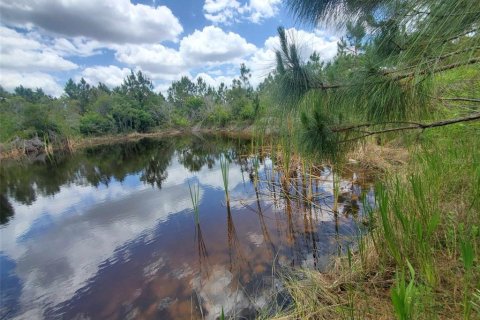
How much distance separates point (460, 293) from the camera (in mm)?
1359

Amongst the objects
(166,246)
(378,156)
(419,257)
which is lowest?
(166,246)

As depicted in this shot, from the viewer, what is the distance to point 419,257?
153 cm

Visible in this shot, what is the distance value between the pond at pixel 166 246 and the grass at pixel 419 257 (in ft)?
1.74

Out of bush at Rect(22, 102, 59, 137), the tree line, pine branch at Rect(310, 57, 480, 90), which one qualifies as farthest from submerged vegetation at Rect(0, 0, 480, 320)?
bush at Rect(22, 102, 59, 137)

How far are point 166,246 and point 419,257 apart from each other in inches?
122

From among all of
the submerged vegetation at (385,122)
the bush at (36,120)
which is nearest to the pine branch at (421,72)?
the submerged vegetation at (385,122)

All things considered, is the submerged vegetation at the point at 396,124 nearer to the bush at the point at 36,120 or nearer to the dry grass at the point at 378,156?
the dry grass at the point at 378,156

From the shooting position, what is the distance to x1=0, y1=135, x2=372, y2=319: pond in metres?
2.49

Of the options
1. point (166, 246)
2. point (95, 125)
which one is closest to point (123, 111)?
point (95, 125)

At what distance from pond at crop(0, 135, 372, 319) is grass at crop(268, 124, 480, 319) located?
53cm

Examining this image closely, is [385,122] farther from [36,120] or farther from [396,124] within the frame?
[36,120]

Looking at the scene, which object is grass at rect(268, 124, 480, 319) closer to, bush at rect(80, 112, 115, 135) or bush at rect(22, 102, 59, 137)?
bush at rect(22, 102, 59, 137)

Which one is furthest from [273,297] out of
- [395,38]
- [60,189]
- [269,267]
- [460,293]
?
[60,189]

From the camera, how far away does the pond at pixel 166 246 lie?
2.49 m
